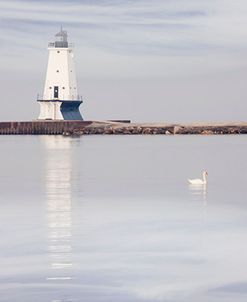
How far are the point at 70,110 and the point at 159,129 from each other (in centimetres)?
2760

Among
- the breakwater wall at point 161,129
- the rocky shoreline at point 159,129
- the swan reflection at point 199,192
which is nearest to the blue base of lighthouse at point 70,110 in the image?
the rocky shoreline at point 159,129

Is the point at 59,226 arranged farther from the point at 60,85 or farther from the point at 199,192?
the point at 60,85

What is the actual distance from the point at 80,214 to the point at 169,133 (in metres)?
102

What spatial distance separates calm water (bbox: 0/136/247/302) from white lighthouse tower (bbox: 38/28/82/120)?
58742mm

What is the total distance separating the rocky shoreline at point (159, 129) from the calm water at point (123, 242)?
3252 inches

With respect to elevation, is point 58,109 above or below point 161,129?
above

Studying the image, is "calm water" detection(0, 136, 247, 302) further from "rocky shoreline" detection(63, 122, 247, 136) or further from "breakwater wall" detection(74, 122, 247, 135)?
"breakwater wall" detection(74, 122, 247, 135)

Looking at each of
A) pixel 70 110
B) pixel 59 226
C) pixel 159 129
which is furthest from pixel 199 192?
pixel 159 129

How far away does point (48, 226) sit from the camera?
18.2m

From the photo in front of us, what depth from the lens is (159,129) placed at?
4673 inches

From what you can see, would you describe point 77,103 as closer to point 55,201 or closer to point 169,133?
point 169,133

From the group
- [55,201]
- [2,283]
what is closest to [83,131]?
[55,201]

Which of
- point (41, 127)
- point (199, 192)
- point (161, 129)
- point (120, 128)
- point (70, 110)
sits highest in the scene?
point (70, 110)

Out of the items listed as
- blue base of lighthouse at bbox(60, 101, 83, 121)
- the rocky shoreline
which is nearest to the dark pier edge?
the rocky shoreline
